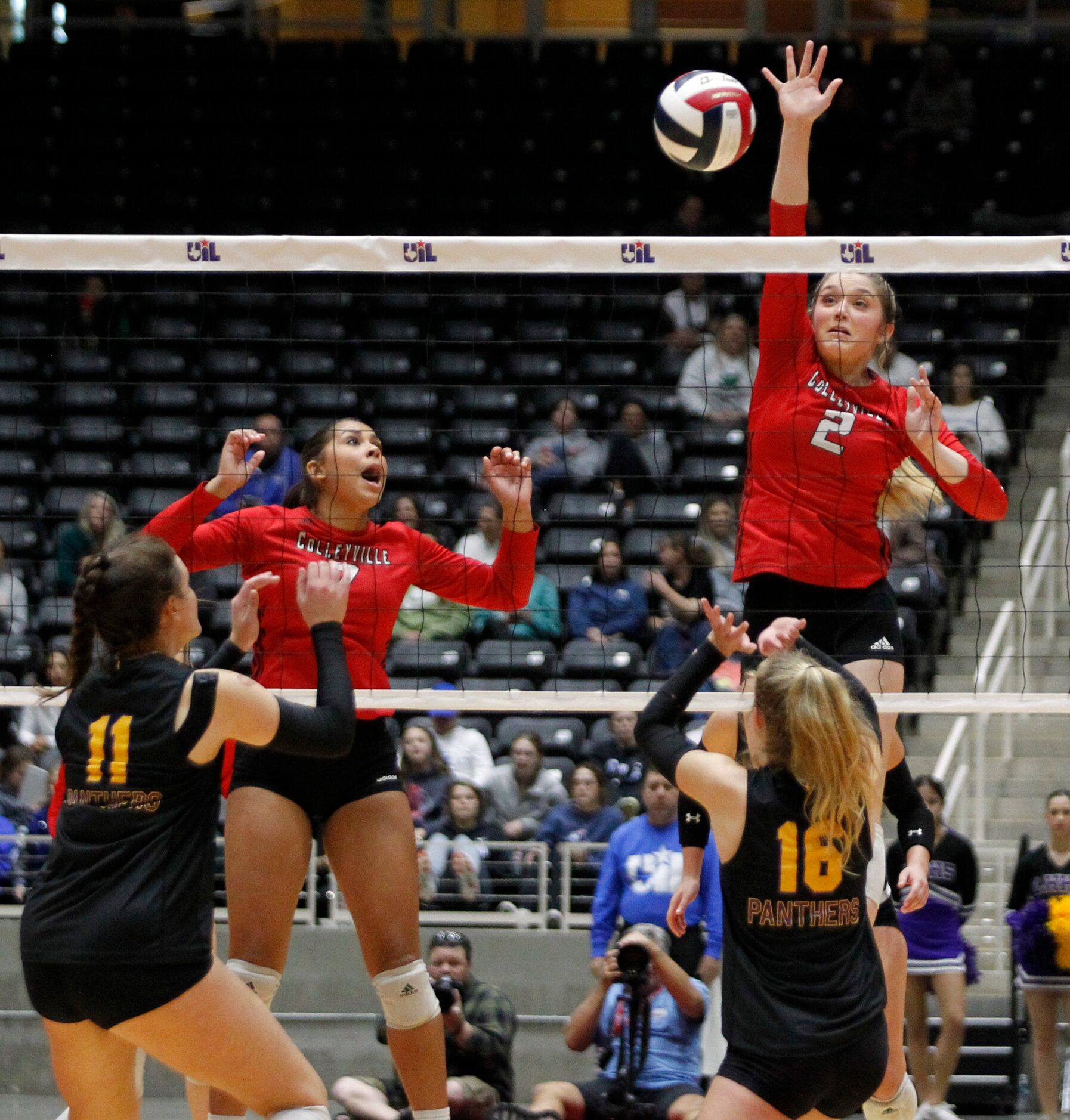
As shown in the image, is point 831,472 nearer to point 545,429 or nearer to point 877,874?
point 877,874

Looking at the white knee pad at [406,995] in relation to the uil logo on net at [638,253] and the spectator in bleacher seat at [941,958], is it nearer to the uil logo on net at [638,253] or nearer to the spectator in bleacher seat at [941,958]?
the uil logo on net at [638,253]

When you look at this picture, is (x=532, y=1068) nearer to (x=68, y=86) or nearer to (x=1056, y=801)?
(x=1056, y=801)

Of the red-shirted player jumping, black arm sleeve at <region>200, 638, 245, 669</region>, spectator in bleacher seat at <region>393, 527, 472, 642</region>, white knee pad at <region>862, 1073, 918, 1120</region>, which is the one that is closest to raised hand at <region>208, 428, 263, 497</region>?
the red-shirted player jumping

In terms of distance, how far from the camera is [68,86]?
50.1 feet

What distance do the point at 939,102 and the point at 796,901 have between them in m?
11.1

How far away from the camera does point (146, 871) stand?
408 centimetres

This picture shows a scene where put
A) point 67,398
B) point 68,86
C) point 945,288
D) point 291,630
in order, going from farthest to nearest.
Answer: point 68,86
point 945,288
point 67,398
point 291,630

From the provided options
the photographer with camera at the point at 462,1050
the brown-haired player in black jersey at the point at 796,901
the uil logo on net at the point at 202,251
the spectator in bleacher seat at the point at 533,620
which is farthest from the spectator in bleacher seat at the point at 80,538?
the brown-haired player in black jersey at the point at 796,901

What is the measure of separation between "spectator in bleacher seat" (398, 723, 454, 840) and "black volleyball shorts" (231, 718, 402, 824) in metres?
4.83

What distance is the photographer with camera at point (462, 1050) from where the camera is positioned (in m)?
7.03

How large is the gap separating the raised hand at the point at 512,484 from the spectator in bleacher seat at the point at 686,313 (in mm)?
7113

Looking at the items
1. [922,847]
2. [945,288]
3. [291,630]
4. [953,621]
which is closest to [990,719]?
[953,621]

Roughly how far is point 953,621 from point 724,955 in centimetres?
817

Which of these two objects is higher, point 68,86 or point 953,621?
point 68,86
